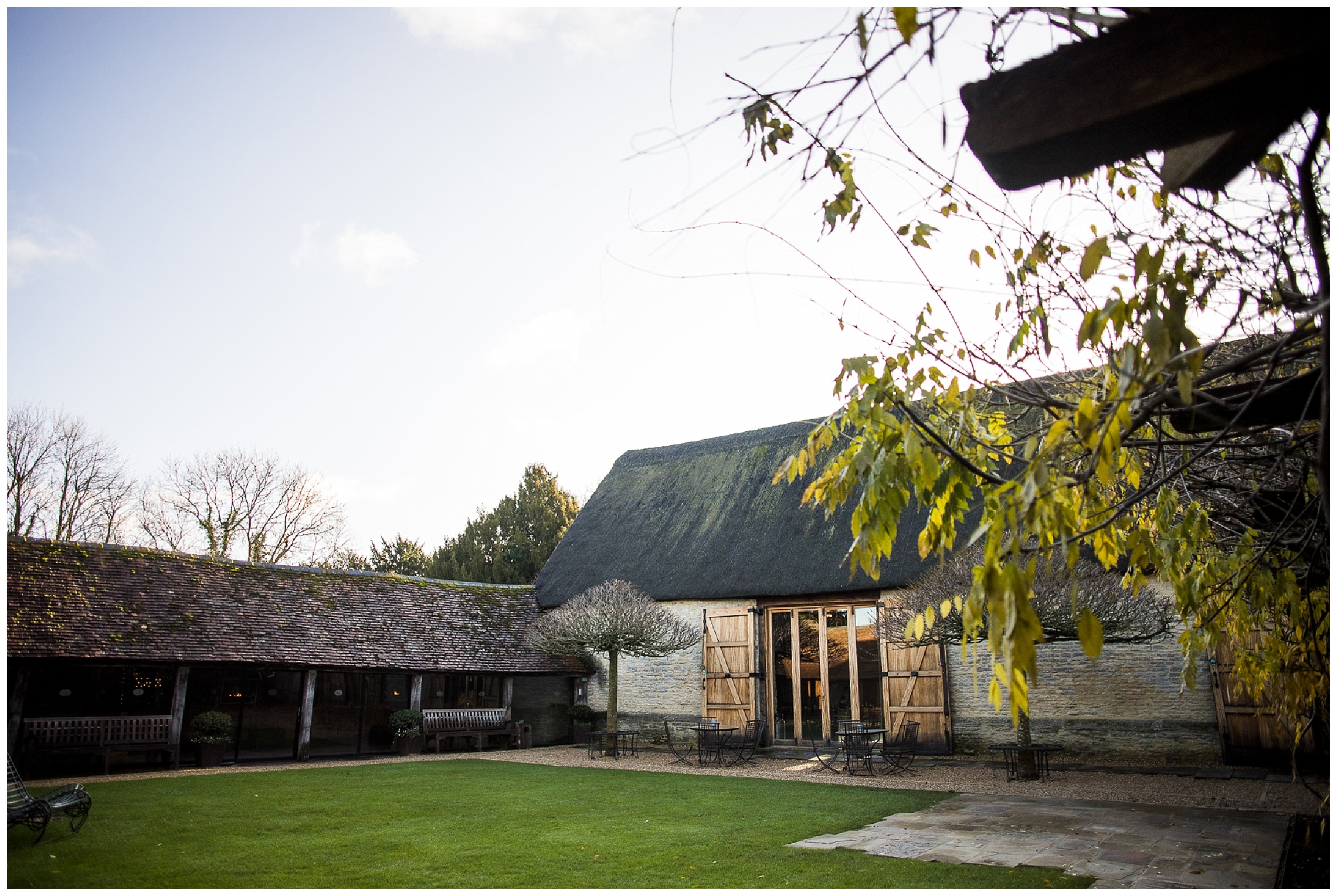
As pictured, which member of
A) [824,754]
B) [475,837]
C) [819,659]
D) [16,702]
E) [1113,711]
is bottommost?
[824,754]

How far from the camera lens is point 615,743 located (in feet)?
51.5

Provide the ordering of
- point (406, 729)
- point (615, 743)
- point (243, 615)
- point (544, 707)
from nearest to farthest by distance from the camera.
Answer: point (243, 615)
point (615, 743)
point (406, 729)
point (544, 707)

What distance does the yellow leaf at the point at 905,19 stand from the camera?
1631 millimetres

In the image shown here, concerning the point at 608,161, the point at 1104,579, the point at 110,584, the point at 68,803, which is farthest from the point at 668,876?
the point at 110,584

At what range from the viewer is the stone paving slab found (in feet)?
18.4

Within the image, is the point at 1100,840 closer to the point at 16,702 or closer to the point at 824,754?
the point at 824,754

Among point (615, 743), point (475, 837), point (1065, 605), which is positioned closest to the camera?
point (475, 837)

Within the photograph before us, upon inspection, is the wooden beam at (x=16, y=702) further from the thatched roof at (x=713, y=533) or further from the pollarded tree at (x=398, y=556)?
the pollarded tree at (x=398, y=556)

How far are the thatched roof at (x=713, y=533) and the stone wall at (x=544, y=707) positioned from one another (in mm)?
1972

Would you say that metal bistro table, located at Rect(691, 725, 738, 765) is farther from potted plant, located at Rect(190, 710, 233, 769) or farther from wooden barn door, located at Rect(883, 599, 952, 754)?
potted plant, located at Rect(190, 710, 233, 769)

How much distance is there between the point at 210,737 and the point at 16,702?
2.92 meters

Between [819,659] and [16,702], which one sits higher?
[819,659]

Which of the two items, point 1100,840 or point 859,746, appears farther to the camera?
point 859,746

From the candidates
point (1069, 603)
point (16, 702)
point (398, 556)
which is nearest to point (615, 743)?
point (1069, 603)
